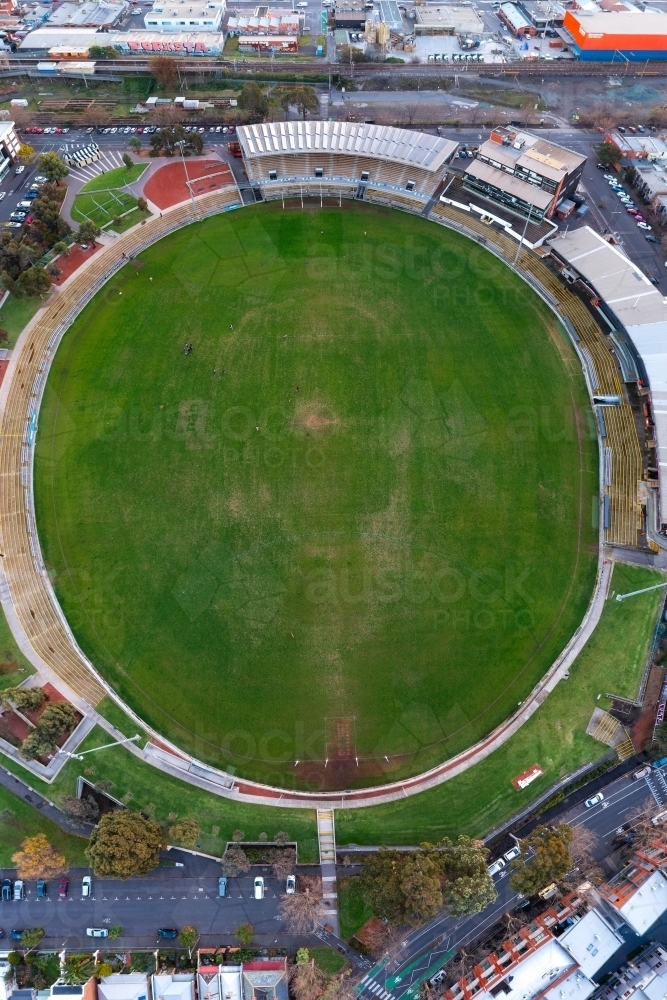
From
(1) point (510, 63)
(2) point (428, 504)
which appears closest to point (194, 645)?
(2) point (428, 504)

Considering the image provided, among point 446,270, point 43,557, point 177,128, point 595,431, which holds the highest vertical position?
point 177,128

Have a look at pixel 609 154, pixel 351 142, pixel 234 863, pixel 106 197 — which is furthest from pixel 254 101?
pixel 234 863

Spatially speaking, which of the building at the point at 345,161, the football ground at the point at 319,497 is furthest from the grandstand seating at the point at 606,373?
the building at the point at 345,161

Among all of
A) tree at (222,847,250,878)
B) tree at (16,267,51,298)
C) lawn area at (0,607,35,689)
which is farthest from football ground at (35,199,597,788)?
tree at (222,847,250,878)

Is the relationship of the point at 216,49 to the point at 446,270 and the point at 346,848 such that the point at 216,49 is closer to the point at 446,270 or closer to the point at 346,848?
the point at 446,270

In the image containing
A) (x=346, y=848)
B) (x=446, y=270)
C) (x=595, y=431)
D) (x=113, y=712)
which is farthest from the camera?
(x=446, y=270)

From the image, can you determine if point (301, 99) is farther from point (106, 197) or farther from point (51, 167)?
point (51, 167)

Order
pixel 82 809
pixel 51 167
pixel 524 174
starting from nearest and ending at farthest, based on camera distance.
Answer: pixel 82 809
pixel 524 174
pixel 51 167
